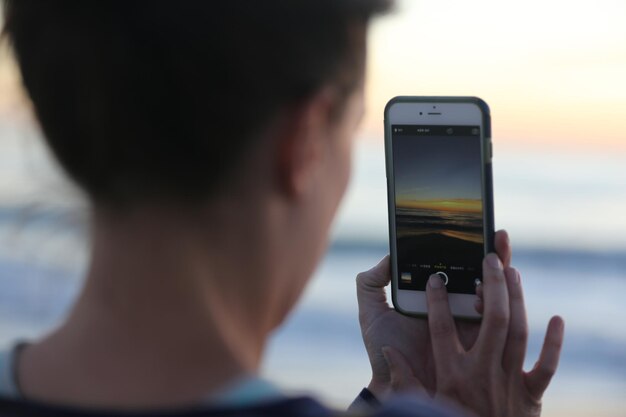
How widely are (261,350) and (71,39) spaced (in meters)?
0.34

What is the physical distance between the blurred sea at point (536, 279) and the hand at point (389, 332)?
0.58m

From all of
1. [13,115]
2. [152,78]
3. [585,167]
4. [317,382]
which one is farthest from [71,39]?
[585,167]

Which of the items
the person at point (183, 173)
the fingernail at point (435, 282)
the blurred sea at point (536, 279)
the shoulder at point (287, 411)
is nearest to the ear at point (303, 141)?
the person at point (183, 173)

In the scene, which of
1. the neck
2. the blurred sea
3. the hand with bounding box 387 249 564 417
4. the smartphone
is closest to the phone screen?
the smartphone

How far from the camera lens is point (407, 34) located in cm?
1137

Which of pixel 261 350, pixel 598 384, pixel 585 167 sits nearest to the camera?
pixel 261 350

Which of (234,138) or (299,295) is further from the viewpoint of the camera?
(299,295)

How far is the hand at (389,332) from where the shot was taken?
4.98 feet

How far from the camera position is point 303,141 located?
0.84 meters

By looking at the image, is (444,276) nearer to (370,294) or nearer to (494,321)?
(370,294)

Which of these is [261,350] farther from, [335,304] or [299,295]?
[335,304]

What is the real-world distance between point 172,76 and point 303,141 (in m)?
0.13

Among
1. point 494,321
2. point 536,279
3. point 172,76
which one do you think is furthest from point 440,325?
point 536,279

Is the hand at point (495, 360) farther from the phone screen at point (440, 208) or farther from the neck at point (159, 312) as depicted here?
the neck at point (159, 312)
